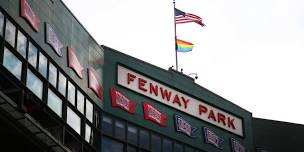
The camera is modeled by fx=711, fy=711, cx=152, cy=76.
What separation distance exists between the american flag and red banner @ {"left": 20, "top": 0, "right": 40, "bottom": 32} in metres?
20.3

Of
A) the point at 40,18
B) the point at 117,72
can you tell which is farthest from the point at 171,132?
the point at 40,18

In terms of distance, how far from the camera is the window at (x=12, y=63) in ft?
111

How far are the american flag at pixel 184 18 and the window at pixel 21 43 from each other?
2184 cm

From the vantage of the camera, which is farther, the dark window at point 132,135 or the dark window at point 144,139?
the dark window at point 144,139

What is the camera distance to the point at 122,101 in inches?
1741

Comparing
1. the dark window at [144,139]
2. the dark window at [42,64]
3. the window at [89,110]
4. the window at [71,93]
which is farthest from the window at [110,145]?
the dark window at [42,64]

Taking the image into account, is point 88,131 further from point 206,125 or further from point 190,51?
point 190,51

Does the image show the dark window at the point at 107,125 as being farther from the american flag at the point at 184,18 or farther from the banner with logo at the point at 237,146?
the american flag at the point at 184,18

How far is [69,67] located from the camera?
40.0 meters

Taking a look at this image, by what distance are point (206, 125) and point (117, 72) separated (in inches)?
336

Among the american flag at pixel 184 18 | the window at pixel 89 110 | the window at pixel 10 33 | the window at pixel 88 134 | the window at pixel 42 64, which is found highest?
the american flag at pixel 184 18

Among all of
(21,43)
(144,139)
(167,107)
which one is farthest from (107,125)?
(21,43)

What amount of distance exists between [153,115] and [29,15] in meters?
12.6

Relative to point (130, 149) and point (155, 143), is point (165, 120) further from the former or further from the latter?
point (130, 149)
